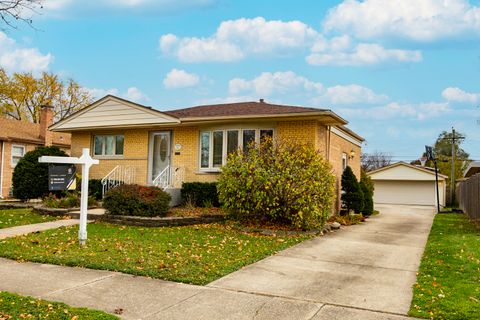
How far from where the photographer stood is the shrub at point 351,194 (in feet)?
55.6

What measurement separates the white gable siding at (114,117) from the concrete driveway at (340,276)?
8327 mm

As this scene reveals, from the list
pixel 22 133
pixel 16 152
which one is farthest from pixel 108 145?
pixel 22 133

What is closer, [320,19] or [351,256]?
[351,256]

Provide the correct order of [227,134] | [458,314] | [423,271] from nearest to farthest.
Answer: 1. [458,314]
2. [423,271]
3. [227,134]

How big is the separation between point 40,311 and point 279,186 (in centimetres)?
725

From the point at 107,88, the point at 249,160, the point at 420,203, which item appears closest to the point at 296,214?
the point at 249,160

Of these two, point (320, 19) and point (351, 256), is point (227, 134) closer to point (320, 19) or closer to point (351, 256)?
point (320, 19)

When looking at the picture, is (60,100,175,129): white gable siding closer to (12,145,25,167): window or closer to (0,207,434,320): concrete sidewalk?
(12,145,25,167): window

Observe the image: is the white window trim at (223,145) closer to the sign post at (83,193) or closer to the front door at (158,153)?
the front door at (158,153)

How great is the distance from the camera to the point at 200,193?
14.8m

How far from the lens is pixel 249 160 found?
11.9 m

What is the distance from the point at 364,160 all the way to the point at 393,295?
67662 mm

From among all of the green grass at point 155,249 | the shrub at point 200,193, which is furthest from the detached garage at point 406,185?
the green grass at point 155,249

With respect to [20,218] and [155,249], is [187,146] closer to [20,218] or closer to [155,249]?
[20,218]
